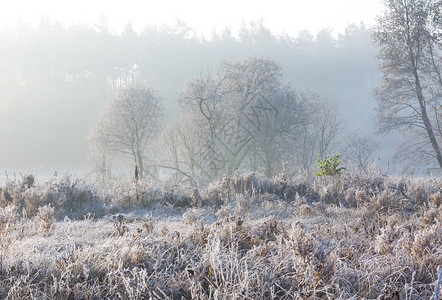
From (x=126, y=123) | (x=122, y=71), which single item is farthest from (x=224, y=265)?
(x=122, y=71)

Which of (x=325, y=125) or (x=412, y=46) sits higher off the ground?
(x=412, y=46)

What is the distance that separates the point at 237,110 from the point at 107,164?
40.3ft

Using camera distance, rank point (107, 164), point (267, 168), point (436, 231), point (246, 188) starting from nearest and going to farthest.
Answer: point (436, 231)
point (246, 188)
point (267, 168)
point (107, 164)

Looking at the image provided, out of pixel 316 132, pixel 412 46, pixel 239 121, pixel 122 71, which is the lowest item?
pixel 316 132

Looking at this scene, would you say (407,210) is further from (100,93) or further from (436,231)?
(100,93)

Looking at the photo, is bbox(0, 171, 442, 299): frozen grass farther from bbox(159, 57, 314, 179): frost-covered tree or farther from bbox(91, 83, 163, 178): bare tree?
bbox(91, 83, 163, 178): bare tree

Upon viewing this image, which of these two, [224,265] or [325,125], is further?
[325,125]

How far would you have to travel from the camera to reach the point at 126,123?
99.9 ft

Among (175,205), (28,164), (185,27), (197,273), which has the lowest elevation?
(28,164)

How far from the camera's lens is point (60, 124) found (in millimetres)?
56219

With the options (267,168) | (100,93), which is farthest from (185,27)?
(267,168)

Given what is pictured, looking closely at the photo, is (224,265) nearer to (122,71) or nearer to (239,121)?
(239,121)

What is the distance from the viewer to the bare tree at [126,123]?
99.7 ft

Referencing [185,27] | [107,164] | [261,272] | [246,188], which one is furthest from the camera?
[185,27]
